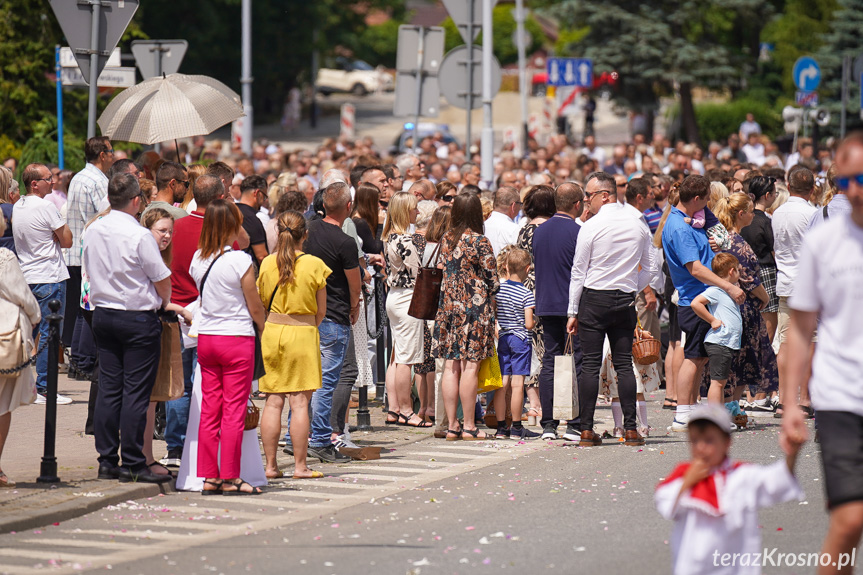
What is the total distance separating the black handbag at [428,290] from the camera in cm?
1071

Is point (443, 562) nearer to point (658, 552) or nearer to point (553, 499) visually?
point (658, 552)

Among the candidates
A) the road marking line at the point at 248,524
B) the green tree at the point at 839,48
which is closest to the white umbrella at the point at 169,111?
the road marking line at the point at 248,524

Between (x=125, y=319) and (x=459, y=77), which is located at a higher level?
(x=459, y=77)

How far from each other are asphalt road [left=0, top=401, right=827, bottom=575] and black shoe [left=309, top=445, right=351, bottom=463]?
0.21 m

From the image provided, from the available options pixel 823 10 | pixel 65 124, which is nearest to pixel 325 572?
pixel 65 124

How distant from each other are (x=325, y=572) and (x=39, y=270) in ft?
21.2

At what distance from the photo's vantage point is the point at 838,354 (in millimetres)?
5160

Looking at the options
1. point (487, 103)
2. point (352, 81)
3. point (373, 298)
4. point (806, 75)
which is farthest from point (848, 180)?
point (352, 81)

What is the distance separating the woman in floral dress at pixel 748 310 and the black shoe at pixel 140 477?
5.17 m

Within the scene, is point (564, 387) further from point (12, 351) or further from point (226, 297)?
point (12, 351)

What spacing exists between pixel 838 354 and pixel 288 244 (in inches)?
178

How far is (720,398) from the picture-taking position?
1088 centimetres

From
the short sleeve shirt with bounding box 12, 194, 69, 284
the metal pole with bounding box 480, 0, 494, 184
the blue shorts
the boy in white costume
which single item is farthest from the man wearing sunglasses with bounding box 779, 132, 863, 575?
the metal pole with bounding box 480, 0, 494, 184

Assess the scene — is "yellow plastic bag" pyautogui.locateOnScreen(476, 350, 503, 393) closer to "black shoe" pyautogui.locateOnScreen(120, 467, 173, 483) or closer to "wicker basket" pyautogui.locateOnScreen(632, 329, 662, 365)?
"wicker basket" pyautogui.locateOnScreen(632, 329, 662, 365)
